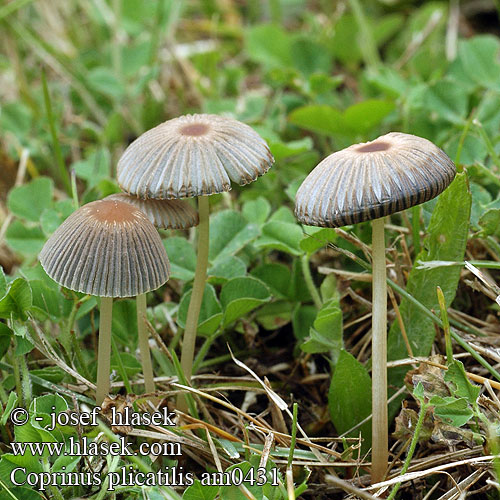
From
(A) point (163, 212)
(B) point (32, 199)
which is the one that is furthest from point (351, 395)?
(B) point (32, 199)

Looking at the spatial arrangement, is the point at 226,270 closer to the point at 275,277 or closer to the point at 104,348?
the point at 275,277

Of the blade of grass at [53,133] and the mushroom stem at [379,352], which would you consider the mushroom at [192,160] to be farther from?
the blade of grass at [53,133]

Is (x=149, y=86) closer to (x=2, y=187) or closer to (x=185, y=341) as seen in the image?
(x=2, y=187)

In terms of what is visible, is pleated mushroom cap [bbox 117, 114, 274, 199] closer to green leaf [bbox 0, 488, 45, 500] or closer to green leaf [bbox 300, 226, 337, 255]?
green leaf [bbox 300, 226, 337, 255]

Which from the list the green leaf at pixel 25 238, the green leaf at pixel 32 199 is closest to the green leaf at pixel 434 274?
the green leaf at pixel 25 238

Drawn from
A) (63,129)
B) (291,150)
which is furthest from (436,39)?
→ (63,129)
